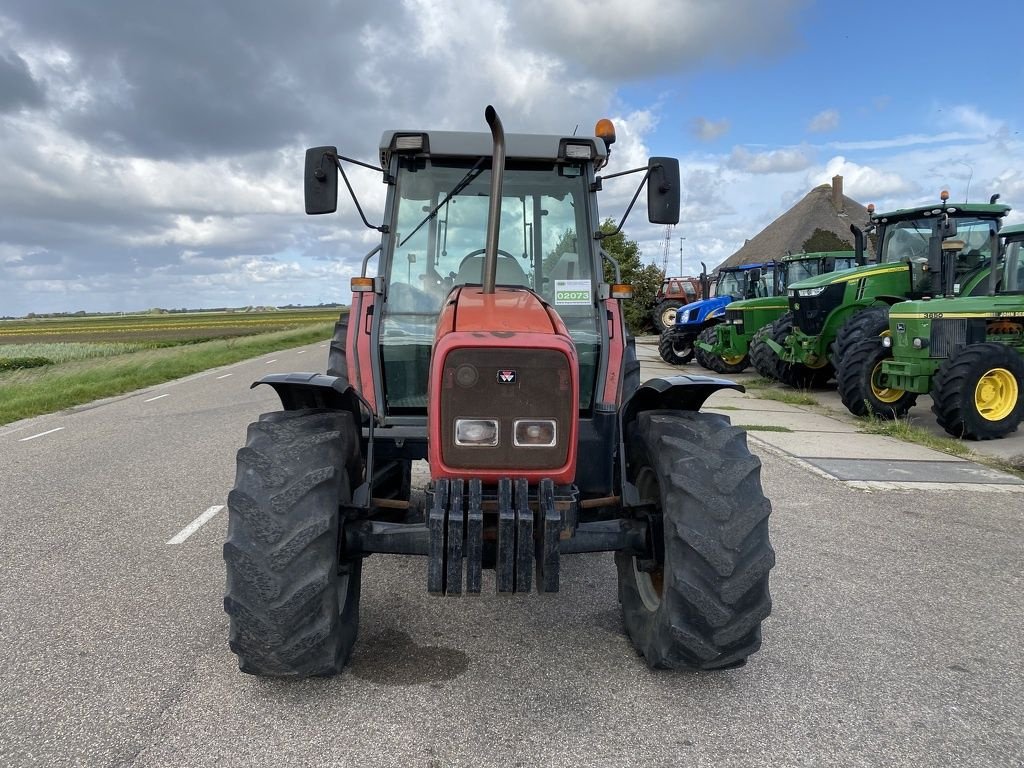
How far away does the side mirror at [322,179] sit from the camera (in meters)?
4.15

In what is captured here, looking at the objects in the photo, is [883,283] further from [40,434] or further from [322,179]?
[40,434]

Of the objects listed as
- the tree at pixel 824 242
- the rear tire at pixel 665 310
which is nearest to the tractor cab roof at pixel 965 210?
the rear tire at pixel 665 310

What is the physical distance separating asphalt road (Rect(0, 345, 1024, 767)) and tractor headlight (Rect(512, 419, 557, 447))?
1053mm

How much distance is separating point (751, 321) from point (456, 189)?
15.2 m

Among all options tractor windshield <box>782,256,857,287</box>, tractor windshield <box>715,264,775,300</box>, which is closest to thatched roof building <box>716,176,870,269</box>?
tractor windshield <box>715,264,775,300</box>

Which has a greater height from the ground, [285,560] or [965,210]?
[965,210]

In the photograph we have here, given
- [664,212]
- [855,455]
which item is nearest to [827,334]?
[855,455]

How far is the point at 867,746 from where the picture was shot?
9.73ft

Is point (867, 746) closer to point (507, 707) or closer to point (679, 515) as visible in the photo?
point (679, 515)

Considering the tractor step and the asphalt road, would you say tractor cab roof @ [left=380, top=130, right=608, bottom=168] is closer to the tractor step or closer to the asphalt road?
the tractor step

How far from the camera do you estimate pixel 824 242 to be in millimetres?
41531

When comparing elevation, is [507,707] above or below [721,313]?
below

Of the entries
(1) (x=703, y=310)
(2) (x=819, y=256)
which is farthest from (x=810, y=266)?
(1) (x=703, y=310)

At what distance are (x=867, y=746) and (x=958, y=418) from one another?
7.66m
